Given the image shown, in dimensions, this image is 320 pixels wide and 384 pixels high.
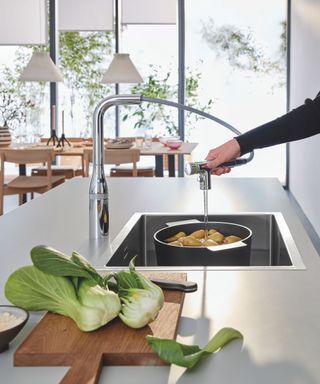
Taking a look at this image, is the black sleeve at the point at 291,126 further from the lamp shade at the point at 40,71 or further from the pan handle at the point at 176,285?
the lamp shade at the point at 40,71

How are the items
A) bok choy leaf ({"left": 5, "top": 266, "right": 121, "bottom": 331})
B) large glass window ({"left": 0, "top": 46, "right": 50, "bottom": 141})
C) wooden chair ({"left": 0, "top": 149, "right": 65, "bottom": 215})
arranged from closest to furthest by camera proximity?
1. bok choy leaf ({"left": 5, "top": 266, "right": 121, "bottom": 331})
2. wooden chair ({"left": 0, "top": 149, "right": 65, "bottom": 215})
3. large glass window ({"left": 0, "top": 46, "right": 50, "bottom": 141})

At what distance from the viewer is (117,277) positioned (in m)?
1.14

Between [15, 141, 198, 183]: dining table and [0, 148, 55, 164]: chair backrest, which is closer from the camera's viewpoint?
[0, 148, 55, 164]: chair backrest

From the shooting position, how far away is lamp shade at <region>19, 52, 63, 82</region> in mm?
6887

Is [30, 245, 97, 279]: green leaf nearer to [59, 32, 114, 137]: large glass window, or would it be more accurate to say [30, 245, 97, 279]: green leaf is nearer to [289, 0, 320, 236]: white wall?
[289, 0, 320, 236]: white wall

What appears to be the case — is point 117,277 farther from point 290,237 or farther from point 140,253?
point 140,253

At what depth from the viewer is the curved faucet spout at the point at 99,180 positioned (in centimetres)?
173

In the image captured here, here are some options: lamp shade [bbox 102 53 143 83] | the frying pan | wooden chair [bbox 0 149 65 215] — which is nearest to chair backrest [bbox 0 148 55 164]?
wooden chair [bbox 0 149 65 215]

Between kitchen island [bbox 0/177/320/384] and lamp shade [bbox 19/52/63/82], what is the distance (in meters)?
4.59

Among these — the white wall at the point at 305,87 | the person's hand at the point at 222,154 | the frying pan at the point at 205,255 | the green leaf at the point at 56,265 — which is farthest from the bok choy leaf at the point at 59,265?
the white wall at the point at 305,87

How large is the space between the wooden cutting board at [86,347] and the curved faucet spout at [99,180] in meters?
0.74

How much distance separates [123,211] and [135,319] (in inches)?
51.4

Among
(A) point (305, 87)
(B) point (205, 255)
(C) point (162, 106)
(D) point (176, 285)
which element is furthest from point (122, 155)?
(D) point (176, 285)

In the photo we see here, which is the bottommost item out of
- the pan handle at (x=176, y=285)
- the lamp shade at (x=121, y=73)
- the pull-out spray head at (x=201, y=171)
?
A: the pan handle at (x=176, y=285)
